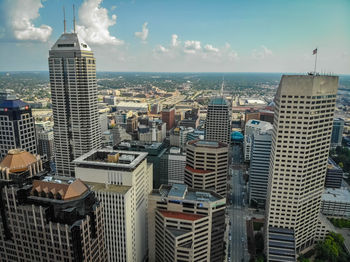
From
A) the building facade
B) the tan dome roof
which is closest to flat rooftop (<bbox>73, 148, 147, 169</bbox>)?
the tan dome roof

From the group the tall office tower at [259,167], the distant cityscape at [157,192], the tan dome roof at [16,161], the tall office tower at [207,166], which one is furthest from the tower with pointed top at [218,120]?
the tan dome roof at [16,161]

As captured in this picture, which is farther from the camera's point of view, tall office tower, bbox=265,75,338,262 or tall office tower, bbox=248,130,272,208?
tall office tower, bbox=248,130,272,208

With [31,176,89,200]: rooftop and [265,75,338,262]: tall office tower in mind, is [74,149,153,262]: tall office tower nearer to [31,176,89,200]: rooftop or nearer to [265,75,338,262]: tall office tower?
[31,176,89,200]: rooftop

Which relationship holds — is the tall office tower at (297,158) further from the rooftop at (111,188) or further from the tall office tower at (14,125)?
the tall office tower at (14,125)

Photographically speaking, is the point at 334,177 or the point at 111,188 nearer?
the point at 111,188

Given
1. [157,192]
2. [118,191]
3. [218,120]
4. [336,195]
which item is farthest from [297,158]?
[218,120]

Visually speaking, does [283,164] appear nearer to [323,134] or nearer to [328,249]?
[323,134]

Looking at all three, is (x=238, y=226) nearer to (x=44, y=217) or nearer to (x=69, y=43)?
(x=44, y=217)
